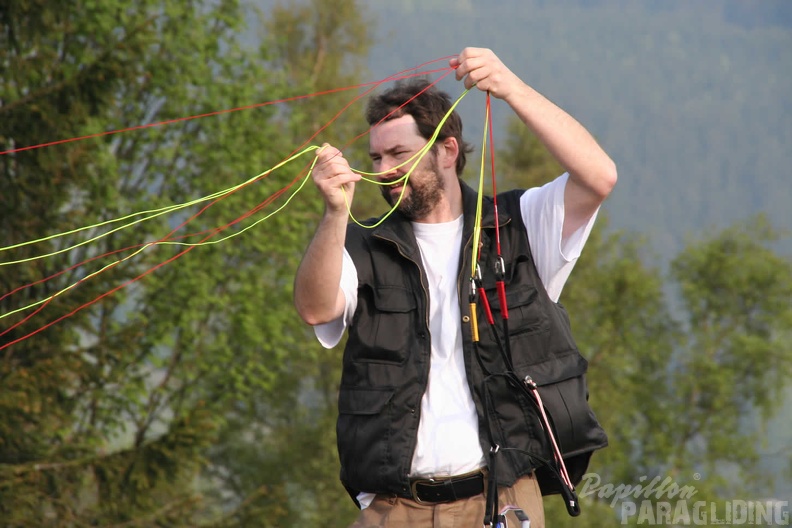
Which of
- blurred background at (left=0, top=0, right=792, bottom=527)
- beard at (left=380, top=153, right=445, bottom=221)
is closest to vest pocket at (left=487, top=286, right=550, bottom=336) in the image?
beard at (left=380, top=153, right=445, bottom=221)

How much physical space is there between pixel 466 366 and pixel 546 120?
2.40 feet

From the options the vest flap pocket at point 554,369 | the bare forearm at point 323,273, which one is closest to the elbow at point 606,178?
the vest flap pocket at point 554,369

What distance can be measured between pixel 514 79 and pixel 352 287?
76 centimetres

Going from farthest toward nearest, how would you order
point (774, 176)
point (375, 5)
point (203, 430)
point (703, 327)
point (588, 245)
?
point (375, 5) < point (774, 176) < point (703, 327) < point (588, 245) < point (203, 430)

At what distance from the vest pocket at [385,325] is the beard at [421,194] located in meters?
0.26

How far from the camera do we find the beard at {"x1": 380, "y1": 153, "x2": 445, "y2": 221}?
3.41 metres

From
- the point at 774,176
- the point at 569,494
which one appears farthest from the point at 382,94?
the point at 774,176

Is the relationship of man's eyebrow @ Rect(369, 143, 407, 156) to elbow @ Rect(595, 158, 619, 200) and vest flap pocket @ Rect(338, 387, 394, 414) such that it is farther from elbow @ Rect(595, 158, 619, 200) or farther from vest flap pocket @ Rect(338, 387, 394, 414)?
vest flap pocket @ Rect(338, 387, 394, 414)

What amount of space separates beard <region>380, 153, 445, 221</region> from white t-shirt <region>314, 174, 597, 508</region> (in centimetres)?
6

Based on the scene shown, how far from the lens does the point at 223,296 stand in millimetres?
15305

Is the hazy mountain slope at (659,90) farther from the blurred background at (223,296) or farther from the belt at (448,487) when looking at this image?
the belt at (448,487)

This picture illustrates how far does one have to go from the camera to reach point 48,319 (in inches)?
370

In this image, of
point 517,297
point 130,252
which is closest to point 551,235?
point 517,297

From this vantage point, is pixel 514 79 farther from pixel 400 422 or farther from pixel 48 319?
pixel 48 319
